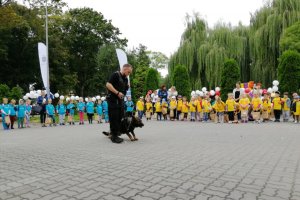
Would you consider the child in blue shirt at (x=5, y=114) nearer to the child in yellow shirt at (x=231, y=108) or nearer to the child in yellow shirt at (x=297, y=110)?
the child in yellow shirt at (x=231, y=108)

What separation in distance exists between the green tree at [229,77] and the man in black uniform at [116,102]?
1532 centimetres

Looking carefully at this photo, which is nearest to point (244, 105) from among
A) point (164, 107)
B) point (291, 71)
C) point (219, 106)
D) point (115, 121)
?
point (219, 106)

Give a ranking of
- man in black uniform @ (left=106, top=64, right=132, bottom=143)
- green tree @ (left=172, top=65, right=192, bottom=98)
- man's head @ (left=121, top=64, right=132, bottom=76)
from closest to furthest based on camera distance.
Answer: man in black uniform @ (left=106, top=64, right=132, bottom=143), man's head @ (left=121, top=64, right=132, bottom=76), green tree @ (left=172, top=65, right=192, bottom=98)

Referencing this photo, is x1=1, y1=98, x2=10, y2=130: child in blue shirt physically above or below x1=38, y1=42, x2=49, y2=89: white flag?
below

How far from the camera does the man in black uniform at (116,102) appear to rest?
30.2 ft

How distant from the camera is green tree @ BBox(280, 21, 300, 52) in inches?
958

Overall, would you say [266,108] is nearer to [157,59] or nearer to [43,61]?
[43,61]

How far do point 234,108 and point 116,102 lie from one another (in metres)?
10.9

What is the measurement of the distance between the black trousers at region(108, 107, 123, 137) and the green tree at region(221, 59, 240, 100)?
15447 mm

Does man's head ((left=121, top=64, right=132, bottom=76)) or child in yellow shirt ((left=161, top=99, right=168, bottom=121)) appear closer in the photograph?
man's head ((left=121, top=64, right=132, bottom=76))

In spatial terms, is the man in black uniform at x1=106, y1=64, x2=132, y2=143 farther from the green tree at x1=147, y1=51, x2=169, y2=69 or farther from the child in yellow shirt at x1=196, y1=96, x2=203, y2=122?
the green tree at x1=147, y1=51, x2=169, y2=69

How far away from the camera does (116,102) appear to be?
9352mm

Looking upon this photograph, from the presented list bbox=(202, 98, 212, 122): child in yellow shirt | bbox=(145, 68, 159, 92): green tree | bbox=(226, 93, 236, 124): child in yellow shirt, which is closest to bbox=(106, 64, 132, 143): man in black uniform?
bbox=(226, 93, 236, 124): child in yellow shirt

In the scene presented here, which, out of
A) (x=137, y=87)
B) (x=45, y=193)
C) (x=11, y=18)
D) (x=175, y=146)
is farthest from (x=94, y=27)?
(x=45, y=193)
